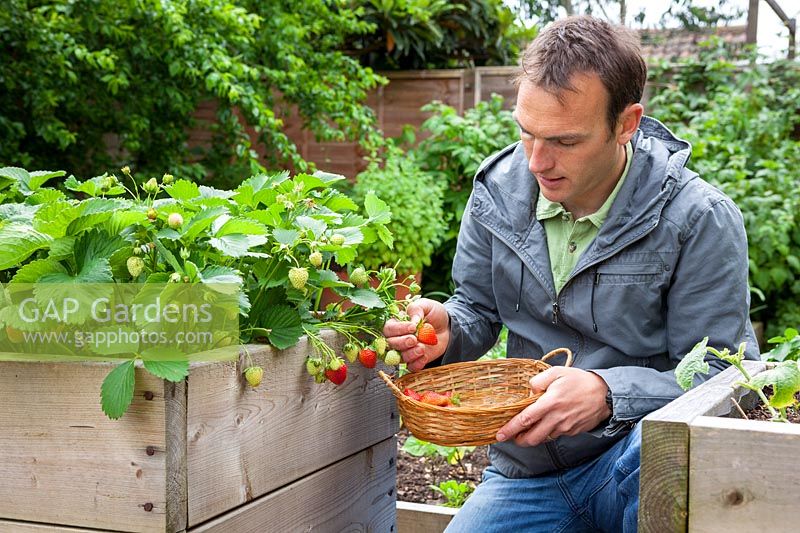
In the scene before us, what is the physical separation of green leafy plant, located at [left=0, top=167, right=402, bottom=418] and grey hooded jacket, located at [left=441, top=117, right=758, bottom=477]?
0.97 ft

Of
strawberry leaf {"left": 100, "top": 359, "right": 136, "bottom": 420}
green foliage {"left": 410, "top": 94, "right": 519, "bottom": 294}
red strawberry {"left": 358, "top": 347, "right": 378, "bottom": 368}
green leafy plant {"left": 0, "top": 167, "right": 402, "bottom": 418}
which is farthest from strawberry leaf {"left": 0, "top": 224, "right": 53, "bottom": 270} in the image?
green foliage {"left": 410, "top": 94, "right": 519, "bottom": 294}

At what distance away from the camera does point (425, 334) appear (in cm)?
172

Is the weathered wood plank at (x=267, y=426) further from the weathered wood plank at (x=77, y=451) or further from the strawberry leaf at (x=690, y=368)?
the strawberry leaf at (x=690, y=368)

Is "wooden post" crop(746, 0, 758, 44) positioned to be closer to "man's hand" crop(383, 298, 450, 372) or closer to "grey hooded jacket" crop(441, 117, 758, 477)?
"grey hooded jacket" crop(441, 117, 758, 477)

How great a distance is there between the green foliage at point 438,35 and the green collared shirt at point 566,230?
459cm

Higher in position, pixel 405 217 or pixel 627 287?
pixel 627 287

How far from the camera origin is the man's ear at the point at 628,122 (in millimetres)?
1823

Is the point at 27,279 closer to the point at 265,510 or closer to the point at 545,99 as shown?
the point at 265,510

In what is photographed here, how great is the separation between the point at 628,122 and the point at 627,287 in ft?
1.08

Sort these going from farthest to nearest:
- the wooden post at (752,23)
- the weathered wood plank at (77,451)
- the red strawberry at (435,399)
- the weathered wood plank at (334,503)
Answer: the wooden post at (752,23)
the red strawberry at (435,399)
the weathered wood plank at (334,503)
the weathered wood plank at (77,451)

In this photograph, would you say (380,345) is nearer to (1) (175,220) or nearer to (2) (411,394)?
(2) (411,394)

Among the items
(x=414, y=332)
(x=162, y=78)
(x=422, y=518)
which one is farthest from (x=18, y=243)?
(x=162, y=78)

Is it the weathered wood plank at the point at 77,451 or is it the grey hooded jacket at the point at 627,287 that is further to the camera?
the grey hooded jacket at the point at 627,287

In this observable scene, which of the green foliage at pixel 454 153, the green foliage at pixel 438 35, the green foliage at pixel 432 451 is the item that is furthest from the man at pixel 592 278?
the green foliage at pixel 438 35
